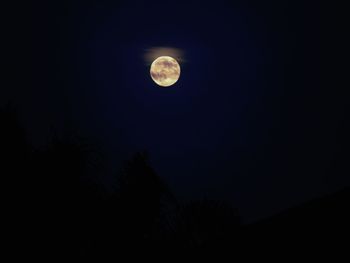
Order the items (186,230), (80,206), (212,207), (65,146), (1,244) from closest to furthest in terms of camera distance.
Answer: (1,244) < (80,206) < (65,146) < (186,230) < (212,207)

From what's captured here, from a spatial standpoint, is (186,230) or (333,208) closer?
(333,208)

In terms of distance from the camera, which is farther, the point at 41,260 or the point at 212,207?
the point at 212,207

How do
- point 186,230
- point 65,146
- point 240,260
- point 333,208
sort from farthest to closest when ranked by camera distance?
point 186,230, point 65,146, point 240,260, point 333,208

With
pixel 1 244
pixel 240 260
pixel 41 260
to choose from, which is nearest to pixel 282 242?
pixel 240 260

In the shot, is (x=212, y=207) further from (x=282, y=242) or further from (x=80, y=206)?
(x=282, y=242)

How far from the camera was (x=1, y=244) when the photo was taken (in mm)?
8320

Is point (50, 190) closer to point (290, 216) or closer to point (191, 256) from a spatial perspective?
point (191, 256)

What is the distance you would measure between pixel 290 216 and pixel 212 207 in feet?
38.6

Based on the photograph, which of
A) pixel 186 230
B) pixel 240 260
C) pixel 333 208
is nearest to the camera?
pixel 333 208

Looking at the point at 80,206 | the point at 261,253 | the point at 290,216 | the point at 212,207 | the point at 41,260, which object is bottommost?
the point at 261,253

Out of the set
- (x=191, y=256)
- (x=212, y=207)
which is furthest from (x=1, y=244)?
(x=212, y=207)

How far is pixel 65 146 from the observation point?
35.6ft

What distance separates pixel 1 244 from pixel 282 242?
7.30m

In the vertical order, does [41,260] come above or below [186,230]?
below
